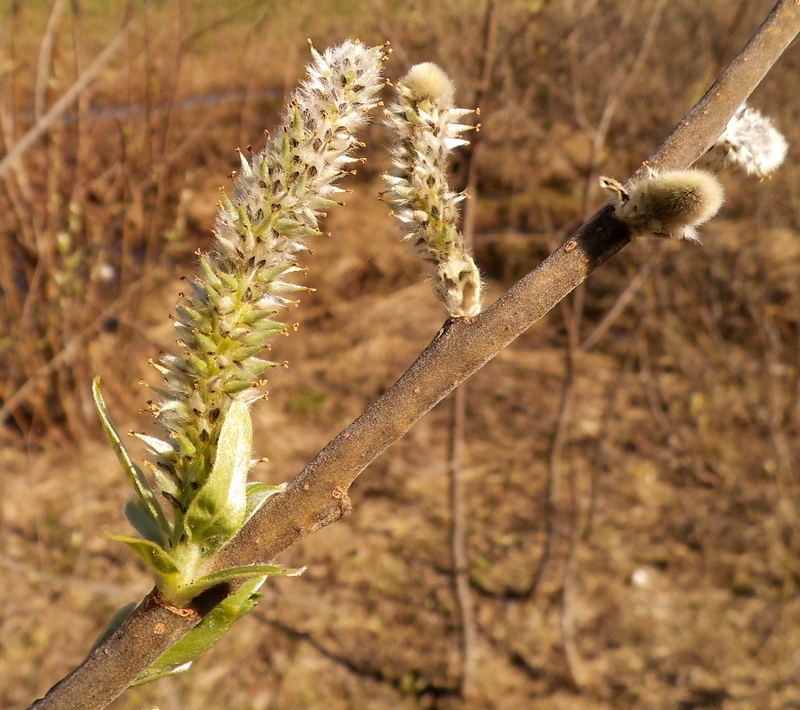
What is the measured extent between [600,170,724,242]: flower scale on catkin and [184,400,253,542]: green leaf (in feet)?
1.12

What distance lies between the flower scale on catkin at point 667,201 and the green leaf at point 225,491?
0.34 m

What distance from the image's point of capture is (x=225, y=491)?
0.60m

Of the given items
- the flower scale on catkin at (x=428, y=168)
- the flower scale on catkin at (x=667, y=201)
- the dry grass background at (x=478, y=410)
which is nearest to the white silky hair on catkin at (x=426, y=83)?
the flower scale on catkin at (x=428, y=168)

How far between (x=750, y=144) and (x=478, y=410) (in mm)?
5382

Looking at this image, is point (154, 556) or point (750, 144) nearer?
point (154, 556)

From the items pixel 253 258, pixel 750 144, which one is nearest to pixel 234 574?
pixel 253 258

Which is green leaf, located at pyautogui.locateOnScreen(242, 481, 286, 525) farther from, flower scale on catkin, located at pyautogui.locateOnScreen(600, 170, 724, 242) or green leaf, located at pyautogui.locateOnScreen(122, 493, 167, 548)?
flower scale on catkin, located at pyautogui.locateOnScreen(600, 170, 724, 242)

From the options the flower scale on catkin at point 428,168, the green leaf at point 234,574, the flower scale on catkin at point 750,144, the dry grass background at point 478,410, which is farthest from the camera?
the dry grass background at point 478,410

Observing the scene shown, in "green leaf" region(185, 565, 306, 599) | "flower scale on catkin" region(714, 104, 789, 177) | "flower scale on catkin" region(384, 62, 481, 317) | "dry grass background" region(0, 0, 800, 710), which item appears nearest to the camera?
"green leaf" region(185, 565, 306, 599)

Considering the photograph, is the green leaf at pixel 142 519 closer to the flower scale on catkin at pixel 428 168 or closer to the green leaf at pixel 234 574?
the green leaf at pixel 234 574

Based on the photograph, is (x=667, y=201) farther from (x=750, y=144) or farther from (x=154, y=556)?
(x=154, y=556)

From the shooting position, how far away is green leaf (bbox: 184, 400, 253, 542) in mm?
593

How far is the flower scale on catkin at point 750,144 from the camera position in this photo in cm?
74

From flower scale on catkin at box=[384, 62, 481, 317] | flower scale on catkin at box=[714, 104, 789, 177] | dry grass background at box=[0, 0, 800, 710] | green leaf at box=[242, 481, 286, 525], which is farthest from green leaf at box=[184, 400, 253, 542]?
dry grass background at box=[0, 0, 800, 710]
